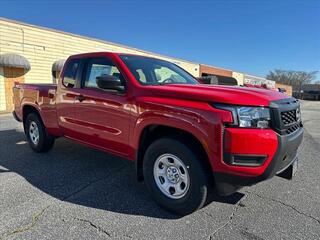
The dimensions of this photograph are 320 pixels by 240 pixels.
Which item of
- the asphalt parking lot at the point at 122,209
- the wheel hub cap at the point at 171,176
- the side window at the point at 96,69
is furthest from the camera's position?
the side window at the point at 96,69

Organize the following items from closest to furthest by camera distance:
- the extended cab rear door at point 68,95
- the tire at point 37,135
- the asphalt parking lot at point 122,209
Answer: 1. the asphalt parking lot at point 122,209
2. the extended cab rear door at point 68,95
3. the tire at point 37,135

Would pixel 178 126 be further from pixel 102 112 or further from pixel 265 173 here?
pixel 102 112

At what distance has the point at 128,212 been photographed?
3.45m

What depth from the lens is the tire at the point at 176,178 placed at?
317 cm

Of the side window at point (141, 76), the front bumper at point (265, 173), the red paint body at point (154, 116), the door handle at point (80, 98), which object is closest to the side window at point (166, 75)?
the side window at point (141, 76)

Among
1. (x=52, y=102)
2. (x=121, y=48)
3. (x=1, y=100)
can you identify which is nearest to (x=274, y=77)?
(x=121, y=48)

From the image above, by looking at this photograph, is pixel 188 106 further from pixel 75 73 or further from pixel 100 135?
pixel 75 73

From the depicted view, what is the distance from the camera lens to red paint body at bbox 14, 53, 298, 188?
9.45ft

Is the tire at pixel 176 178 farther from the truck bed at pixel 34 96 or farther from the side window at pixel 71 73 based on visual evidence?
the truck bed at pixel 34 96

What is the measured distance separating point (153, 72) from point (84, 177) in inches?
77.6

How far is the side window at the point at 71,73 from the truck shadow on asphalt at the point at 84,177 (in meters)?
1.45

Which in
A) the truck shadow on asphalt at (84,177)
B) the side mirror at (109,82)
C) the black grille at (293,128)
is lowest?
the truck shadow on asphalt at (84,177)

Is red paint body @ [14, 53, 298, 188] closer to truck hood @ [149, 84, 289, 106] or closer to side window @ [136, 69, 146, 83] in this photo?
truck hood @ [149, 84, 289, 106]

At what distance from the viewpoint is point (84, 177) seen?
4.59 m
